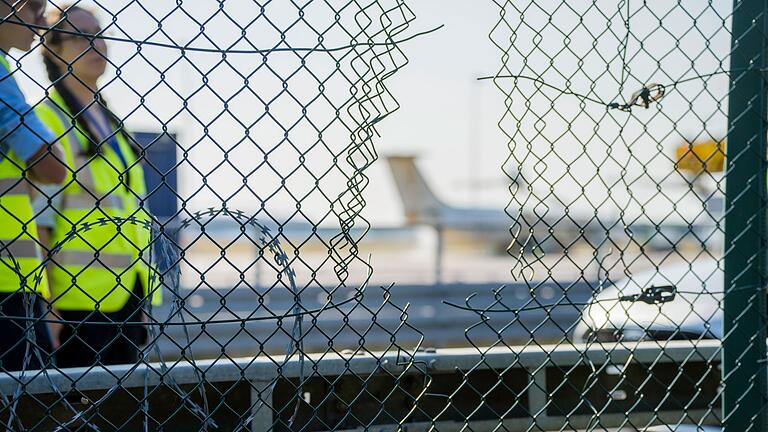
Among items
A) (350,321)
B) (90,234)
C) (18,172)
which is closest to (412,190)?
(350,321)

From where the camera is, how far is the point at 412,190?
36.8 meters

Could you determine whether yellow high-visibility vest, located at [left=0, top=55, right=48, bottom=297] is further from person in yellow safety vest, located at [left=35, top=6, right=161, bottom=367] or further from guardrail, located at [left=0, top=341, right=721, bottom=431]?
guardrail, located at [left=0, top=341, right=721, bottom=431]

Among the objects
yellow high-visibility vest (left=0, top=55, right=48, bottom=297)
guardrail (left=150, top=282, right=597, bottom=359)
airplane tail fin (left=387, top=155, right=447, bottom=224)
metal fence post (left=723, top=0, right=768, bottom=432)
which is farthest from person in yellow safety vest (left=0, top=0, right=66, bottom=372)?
airplane tail fin (left=387, top=155, right=447, bottom=224)

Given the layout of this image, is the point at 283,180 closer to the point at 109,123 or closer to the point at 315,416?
the point at 315,416

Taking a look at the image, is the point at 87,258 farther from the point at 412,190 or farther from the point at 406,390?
the point at 412,190

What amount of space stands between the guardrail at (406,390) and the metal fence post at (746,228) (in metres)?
0.11

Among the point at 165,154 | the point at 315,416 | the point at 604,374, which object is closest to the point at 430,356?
the point at 315,416

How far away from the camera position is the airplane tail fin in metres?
36.7

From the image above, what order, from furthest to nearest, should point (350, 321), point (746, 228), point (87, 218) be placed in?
point (350, 321)
point (87, 218)
point (746, 228)

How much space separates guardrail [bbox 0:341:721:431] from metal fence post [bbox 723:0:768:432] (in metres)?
A: 0.11

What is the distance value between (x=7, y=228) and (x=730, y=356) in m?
2.56

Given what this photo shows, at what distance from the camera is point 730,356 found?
10.5 ft

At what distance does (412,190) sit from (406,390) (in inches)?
1337

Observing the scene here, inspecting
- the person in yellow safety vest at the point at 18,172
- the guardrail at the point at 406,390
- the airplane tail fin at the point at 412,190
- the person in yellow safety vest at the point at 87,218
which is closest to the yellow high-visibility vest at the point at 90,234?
the person in yellow safety vest at the point at 87,218
